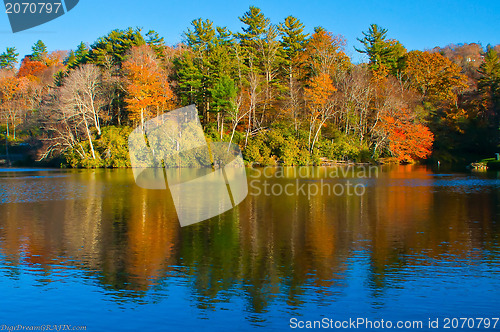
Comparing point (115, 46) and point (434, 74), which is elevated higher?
point (115, 46)

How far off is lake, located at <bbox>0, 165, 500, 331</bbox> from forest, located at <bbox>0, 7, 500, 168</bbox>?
3315 cm

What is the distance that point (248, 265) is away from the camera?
12883 millimetres

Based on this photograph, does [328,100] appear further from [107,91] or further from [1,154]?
[1,154]

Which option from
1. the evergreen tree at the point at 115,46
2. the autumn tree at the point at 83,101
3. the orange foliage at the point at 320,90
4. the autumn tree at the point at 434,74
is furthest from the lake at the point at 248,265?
the autumn tree at the point at 434,74

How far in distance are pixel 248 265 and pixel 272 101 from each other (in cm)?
5121

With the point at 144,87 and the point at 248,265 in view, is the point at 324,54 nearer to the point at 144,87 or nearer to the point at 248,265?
the point at 144,87

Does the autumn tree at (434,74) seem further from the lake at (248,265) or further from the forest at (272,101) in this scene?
the lake at (248,265)

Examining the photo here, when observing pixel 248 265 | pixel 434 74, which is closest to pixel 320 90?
pixel 434 74

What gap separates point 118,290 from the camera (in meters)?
11.0

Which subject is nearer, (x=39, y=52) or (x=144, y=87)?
(x=144, y=87)

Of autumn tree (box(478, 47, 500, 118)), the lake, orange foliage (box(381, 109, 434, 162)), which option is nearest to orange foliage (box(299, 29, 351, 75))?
orange foliage (box(381, 109, 434, 162))

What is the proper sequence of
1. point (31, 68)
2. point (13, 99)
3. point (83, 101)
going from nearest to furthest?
point (83, 101)
point (13, 99)
point (31, 68)

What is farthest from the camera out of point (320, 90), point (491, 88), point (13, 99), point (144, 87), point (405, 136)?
point (13, 99)

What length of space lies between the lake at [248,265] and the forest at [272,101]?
33.2 meters
